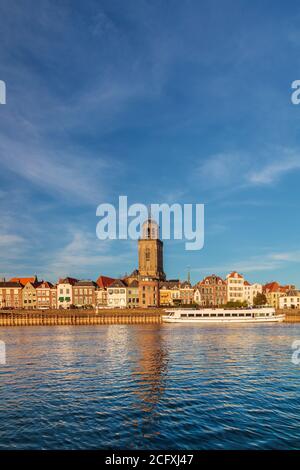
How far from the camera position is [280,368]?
38.4 metres

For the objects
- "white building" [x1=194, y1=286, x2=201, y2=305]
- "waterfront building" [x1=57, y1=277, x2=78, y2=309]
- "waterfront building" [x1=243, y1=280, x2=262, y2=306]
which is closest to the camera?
"waterfront building" [x1=57, y1=277, x2=78, y2=309]

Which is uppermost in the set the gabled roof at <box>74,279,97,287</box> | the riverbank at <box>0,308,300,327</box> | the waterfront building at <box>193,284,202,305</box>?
the gabled roof at <box>74,279,97,287</box>

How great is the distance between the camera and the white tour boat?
11812cm

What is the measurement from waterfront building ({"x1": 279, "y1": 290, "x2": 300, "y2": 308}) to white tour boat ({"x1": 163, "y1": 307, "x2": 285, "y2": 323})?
5654 centimetres

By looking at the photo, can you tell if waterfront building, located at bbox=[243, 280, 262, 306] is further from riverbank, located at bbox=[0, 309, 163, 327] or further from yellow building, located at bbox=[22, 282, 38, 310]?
yellow building, located at bbox=[22, 282, 38, 310]

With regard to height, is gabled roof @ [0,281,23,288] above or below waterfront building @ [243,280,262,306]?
above

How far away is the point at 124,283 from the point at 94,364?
405 feet

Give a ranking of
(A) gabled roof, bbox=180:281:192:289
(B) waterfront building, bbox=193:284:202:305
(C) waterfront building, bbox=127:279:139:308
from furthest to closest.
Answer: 1. (A) gabled roof, bbox=180:281:192:289
2. (B) waterfront building, bbox=193:284:202:305
3. (C) waterfront building, bbox=127:279:139:308

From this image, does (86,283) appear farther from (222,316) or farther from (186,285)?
(222,316)

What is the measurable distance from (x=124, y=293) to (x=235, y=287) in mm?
45138

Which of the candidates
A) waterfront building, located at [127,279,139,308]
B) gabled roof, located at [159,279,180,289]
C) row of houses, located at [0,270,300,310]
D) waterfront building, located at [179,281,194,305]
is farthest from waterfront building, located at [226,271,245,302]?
waterfront building, located at [127,279,139,308]

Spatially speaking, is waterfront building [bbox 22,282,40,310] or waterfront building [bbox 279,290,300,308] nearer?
waterfront building [bbox 22,282,40,310]
